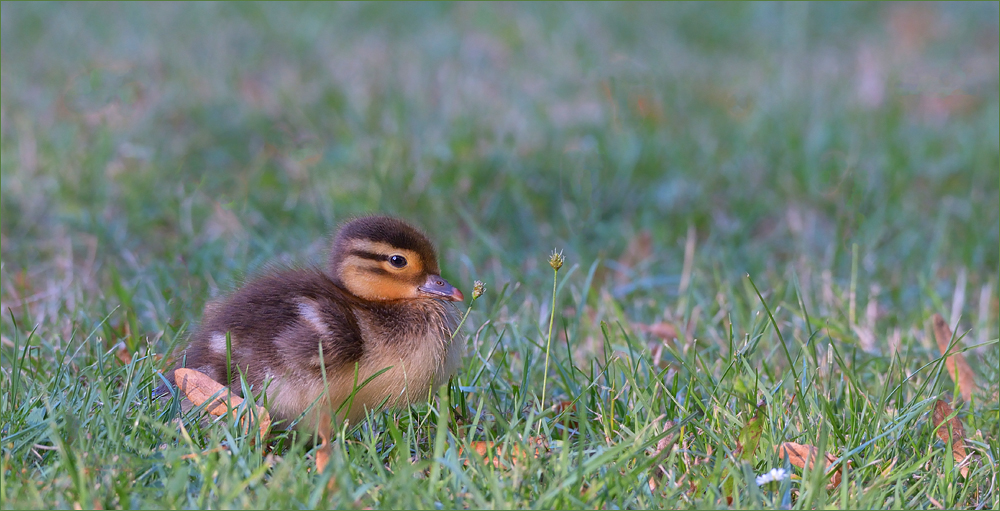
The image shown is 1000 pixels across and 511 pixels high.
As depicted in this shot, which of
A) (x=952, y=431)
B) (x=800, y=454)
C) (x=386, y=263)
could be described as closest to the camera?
(x=800, y=454)

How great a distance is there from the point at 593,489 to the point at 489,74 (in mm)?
6382

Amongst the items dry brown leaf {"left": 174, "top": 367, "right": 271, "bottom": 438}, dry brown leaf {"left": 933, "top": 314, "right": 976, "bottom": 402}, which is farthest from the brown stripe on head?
dry brown leaf {"left": 933, "top": 314, "right": 976, "bottom": 402}

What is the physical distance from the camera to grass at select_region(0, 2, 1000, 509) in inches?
116

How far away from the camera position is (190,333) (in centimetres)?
360

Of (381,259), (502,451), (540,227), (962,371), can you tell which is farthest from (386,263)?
(540,227)

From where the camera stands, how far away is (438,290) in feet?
11.7

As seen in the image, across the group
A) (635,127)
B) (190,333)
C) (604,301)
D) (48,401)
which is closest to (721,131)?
(635,127)

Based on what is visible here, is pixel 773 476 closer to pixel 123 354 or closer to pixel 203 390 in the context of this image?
pixel 203 390

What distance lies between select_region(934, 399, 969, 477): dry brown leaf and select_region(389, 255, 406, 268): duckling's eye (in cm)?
177

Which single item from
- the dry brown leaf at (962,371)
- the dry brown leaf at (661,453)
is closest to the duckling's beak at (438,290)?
the dry brown leaf at (661,453)

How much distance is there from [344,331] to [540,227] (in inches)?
118

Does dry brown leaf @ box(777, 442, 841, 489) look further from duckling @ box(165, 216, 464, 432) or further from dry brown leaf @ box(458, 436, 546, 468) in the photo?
duckling @ box(165, 216, 464, 432)

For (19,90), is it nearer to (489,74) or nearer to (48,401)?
(489,74)

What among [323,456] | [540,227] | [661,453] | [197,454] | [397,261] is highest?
[397,261]
